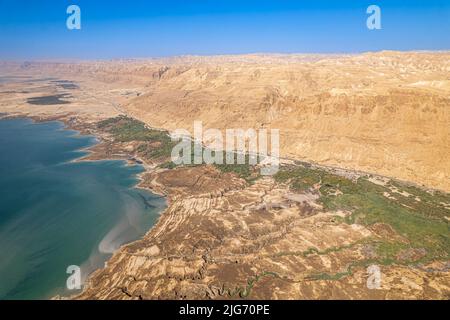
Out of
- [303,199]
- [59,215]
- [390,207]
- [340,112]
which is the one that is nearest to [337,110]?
[340,112]

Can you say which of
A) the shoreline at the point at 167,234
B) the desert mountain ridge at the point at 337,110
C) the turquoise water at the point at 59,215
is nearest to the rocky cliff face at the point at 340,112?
the desert mountain ridge at the point at 337,110

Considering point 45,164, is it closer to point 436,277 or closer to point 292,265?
point 292,265

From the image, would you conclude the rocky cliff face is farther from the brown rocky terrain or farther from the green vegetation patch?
the green vegetation patch

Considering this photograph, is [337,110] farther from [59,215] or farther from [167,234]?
[59,215]

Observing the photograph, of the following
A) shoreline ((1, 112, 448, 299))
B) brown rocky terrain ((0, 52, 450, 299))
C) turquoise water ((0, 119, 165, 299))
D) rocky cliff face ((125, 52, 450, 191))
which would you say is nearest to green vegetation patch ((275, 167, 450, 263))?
brown rocky terrain ((0, 52, 450, 299))
